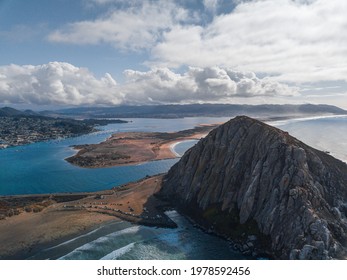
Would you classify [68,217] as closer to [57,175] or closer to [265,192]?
[265,192]

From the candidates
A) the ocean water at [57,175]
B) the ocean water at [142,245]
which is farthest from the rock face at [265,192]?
the ocean water at [57,175]

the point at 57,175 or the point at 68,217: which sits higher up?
the point at 68,217

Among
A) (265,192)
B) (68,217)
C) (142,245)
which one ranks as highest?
(265,192)

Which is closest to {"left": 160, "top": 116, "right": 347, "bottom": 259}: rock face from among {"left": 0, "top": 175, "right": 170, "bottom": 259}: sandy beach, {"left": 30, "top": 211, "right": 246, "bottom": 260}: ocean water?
{"left": 30, "top": 211, "right": 246, "bottom": 260}: ocean water

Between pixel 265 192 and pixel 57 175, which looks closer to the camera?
pixel 265 192

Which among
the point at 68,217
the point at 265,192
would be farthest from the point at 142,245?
the point at 265,192

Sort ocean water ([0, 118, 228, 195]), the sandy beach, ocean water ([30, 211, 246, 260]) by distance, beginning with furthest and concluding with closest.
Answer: ocean water ([0, 118, 228, 195]) → the sandy beach → ocean water ([30, 211, 246, 260])

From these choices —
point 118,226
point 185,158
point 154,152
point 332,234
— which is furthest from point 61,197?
point 154,152

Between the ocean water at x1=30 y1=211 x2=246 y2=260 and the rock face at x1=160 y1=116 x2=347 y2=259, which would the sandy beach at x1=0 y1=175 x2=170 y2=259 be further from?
the rock face at x1=160 y1=116 x2=347 y2=259
